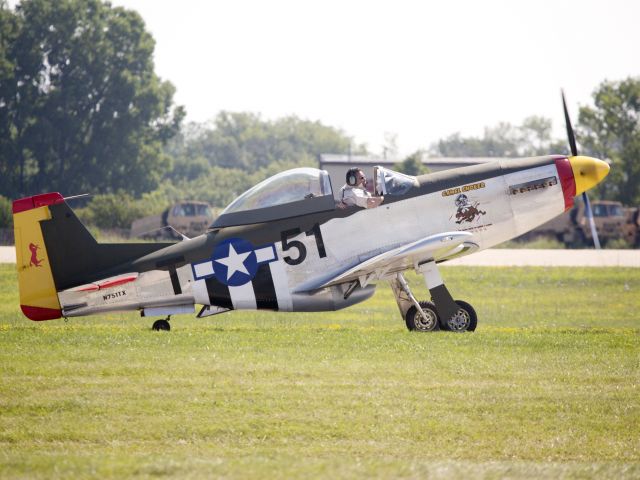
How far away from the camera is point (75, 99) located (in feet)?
221

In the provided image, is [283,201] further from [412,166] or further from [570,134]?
[412,166]

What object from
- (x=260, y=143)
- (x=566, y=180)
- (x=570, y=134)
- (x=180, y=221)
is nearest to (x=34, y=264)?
(x=566, y=180)

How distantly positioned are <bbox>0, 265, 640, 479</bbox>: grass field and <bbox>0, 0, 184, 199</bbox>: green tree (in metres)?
54.2

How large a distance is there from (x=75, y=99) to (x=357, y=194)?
56.3 metres

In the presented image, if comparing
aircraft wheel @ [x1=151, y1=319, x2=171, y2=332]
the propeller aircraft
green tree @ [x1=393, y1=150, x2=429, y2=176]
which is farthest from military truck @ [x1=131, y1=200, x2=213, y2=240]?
the propeller aircraft

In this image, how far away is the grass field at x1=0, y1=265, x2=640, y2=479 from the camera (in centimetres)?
766

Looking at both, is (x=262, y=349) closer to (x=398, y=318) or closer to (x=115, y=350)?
(x=115, y=350)

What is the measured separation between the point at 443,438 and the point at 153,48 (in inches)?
2602

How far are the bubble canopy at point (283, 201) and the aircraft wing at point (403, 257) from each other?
973 millimetres

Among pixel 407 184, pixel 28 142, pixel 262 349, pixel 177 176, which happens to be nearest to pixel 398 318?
pixel 407 184

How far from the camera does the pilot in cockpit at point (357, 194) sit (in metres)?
14.2

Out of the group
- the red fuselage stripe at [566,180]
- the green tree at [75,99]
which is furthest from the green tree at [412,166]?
the red fuselage stripe at [566,180]

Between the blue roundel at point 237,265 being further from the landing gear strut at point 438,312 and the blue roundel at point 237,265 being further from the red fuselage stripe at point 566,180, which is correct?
the red fuselage stripe at point 566,180

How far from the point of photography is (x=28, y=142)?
6619cm
